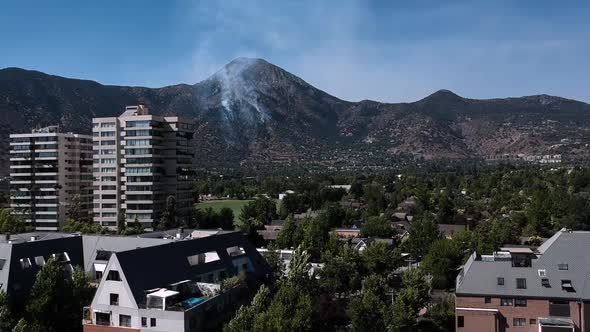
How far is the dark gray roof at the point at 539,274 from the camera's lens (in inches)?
1586

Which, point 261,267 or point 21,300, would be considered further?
point 261,267

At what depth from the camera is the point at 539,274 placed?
41312mm

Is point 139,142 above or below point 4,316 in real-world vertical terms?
above

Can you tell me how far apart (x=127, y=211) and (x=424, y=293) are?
2252 inches

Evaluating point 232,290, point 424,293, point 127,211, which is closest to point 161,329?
point 232,290

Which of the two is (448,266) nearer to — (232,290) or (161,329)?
(232,290)

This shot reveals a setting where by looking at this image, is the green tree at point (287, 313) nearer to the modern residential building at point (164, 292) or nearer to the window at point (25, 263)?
the modern residential building at point (164, 292)

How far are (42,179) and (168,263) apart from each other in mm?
62316

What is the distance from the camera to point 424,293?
45.5 meters

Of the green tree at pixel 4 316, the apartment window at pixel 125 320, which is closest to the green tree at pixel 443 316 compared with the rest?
the apartment window at pixel 125 320

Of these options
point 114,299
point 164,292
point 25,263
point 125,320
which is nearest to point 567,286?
point 164,292

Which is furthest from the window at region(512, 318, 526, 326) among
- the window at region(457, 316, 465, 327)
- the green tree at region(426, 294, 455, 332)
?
the green tree at region(426, 294, 455, 332)

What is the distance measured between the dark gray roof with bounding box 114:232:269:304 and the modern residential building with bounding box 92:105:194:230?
41242 mm

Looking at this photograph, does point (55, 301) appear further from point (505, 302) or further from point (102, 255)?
point (505, 302)
